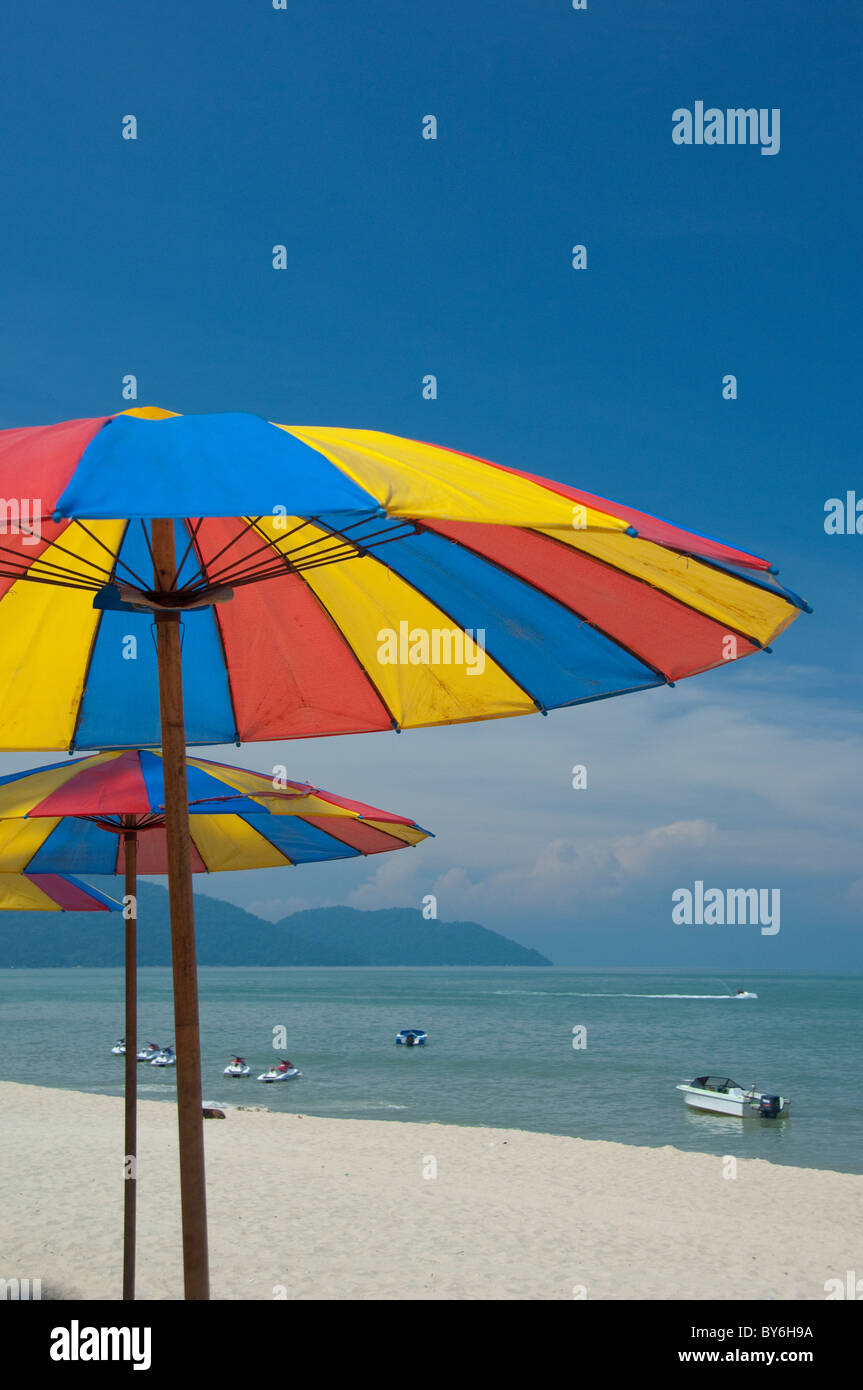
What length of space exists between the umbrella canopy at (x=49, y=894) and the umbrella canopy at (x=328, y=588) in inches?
102

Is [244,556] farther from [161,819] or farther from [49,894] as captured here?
[49,894]

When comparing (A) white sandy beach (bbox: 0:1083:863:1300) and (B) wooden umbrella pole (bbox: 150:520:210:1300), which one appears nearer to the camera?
(B) wooden umbrella pole (bbox: 150:520:210:1300)

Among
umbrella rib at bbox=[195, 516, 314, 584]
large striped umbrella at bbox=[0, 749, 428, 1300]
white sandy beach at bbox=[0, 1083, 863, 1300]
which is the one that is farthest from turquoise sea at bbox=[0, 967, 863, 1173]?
umbrella rib at bbox=[195, 516, 314, 584]

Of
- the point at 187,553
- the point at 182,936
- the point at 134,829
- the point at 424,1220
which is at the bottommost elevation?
the point at 424,1220

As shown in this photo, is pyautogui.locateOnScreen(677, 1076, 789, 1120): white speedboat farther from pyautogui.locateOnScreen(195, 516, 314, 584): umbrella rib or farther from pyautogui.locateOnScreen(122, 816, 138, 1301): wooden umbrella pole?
pyautogui.locateOnScreen(195, 516, 314, 584): umbrella rib

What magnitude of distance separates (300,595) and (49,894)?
356 centimetres

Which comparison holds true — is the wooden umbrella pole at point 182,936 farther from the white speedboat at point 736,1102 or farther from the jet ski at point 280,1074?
the jet ski at point 280,1074

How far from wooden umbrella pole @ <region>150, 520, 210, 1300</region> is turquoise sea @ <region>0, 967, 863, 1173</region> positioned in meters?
22.6

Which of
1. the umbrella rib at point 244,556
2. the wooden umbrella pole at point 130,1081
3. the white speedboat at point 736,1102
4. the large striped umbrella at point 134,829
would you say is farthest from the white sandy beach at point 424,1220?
the white speedboat at point 736,1102

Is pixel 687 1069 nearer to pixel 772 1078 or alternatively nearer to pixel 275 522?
pixel 772 1078

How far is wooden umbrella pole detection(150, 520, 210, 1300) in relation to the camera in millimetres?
2758

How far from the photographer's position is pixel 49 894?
259 inches

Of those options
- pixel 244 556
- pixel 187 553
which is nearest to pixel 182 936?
pixel 187 553

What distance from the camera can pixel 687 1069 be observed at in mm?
44625
